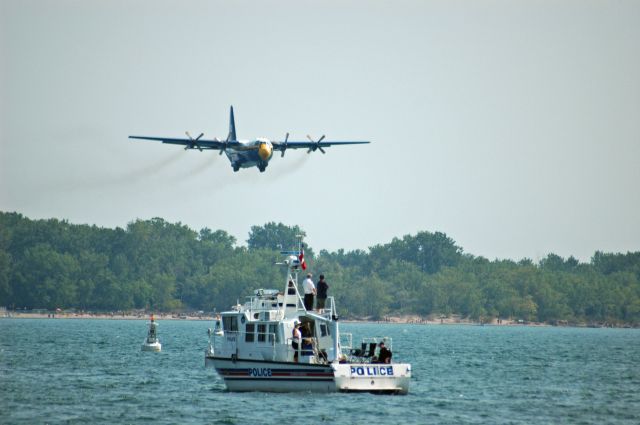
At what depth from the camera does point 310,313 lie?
53.4 metres

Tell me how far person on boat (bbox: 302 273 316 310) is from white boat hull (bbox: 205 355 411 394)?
363 cm

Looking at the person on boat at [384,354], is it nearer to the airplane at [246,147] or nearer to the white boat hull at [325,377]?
the white boat hull at [325,377]

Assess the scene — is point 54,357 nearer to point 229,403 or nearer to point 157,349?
point 157,349

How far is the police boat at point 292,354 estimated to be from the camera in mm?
50906

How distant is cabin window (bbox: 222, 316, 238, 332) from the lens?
55.6m

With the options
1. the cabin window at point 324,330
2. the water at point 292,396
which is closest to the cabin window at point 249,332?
the water at point 292,396

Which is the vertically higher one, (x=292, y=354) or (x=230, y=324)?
(x=230, y=324)

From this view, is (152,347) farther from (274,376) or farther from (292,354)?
(274,376)

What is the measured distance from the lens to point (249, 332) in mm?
54438

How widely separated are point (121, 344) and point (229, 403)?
5685 cm

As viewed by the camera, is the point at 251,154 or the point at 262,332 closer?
the point at 262,332

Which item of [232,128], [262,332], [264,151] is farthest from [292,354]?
[232,128]

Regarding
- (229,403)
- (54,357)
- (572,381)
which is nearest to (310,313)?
(229,403)

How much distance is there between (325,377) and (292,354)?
266 cm
